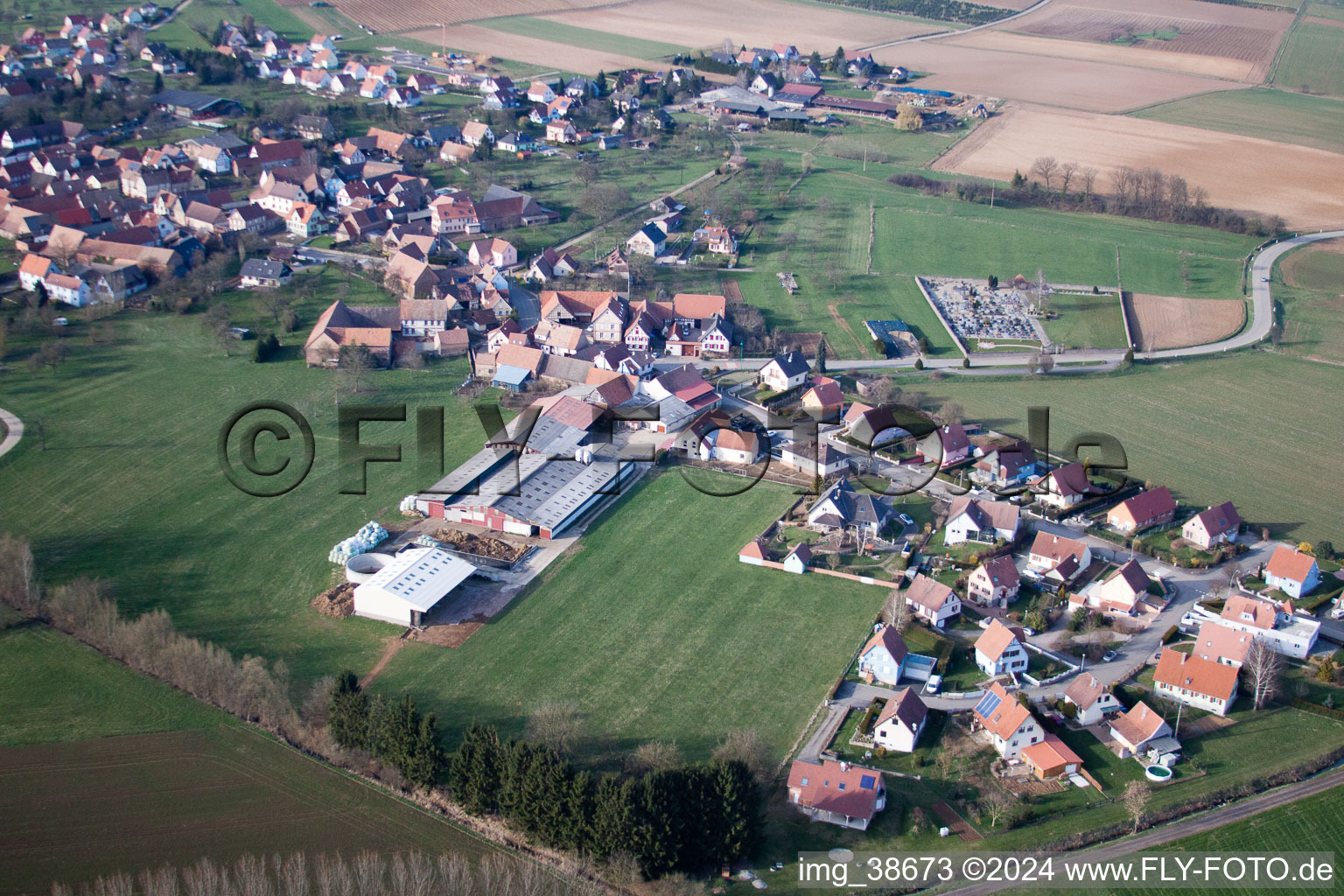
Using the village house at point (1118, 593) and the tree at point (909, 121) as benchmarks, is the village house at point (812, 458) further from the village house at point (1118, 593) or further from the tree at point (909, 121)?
the tree at point (909, 121)

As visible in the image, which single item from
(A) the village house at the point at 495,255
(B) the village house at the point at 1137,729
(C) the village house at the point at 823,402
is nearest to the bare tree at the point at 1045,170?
(C) the village house at the point at 823,402

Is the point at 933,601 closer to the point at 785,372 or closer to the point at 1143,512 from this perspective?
the point at 1143,512

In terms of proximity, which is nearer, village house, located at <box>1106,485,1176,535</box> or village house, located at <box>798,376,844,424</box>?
village house, located at <box>1106,485,1176,535</box>

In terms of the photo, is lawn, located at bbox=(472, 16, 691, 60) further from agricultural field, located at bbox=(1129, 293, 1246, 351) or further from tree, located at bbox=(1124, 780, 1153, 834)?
tree, located at bbox=(1124, 780, 1153, 834)

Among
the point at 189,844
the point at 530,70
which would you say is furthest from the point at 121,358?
the point at 530,70

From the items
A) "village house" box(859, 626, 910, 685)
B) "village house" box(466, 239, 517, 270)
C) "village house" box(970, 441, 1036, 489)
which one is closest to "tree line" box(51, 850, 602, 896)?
"village house" box(859, 626, 910, 685)
